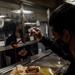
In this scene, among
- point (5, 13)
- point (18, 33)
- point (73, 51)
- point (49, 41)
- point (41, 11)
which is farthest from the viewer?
point (41, 11)

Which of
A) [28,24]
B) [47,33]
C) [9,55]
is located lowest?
[9,55]

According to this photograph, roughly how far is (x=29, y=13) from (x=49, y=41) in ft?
5.36

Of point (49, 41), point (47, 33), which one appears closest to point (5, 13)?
point (49, 41)

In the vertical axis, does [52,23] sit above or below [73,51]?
above

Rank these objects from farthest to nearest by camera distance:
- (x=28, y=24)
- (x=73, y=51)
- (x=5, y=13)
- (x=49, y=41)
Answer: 1. (x=28, y=24)
2. (x=5, y=13)
3. (x=49, y=41)
4. (x=73, y=51)

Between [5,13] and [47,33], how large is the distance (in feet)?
5.41

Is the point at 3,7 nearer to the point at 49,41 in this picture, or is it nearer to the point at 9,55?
the point at 9,55

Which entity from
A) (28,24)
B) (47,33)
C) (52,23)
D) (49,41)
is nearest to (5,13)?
(28,24)

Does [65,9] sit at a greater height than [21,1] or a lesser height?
lesser

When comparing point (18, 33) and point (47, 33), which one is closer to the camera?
point (18, 33)

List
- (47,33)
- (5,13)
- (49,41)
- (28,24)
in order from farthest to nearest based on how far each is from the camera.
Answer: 1. (47,33)
2. (28,24)
3. (5,13)
4. (49,41)

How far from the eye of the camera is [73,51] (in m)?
0.71

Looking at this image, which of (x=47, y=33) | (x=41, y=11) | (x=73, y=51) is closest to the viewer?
(x=73, y=51)

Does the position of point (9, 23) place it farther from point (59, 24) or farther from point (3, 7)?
point (59, 24)
